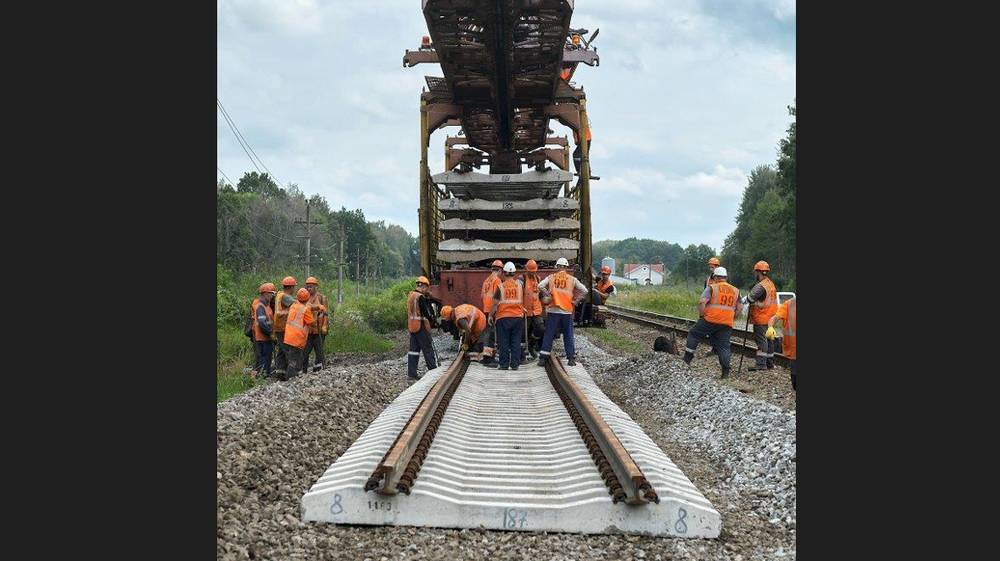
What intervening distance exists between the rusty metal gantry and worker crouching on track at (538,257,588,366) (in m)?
1.33

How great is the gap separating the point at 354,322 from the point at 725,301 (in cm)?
1217

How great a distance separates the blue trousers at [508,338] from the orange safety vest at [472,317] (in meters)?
0.52

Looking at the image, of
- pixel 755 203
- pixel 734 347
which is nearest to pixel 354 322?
pixel 734 347

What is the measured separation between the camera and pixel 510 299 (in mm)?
9750

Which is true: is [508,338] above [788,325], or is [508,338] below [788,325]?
below

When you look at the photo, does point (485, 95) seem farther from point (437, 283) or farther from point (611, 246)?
point (611, 246)

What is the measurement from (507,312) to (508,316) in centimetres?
6

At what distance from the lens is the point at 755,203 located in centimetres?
7600

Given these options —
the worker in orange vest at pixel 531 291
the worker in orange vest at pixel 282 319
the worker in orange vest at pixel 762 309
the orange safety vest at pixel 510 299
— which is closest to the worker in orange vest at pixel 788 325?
the worker in orange vest at pixel 762 309

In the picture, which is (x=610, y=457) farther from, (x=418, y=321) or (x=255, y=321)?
(x=255, y=321)

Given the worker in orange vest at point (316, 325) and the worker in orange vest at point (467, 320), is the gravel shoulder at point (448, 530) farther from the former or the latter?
the worker in orange vest at point (467, 320)

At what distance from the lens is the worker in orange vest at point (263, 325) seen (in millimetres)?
10406

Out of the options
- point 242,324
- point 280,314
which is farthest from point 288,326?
point 242,324

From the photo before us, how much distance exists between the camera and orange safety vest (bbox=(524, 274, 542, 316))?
10.5 metres
